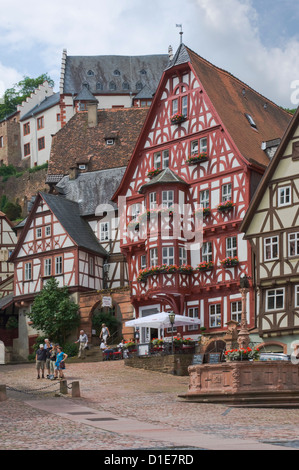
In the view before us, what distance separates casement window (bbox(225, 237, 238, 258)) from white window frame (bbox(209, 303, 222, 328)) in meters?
A: 2.68

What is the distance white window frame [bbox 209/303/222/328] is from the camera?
47.7m

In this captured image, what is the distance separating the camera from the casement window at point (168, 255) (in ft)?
162

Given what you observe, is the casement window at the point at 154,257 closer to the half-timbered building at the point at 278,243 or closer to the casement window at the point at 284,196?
Result: the half-timbered building at the point at 278,243

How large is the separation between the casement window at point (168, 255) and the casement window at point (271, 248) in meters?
6.68

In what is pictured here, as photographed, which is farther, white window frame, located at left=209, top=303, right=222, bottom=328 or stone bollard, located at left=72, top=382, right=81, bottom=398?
white window frame, located at left=209, top=303, right=222, bottom=328

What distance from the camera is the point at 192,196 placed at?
1984 inches

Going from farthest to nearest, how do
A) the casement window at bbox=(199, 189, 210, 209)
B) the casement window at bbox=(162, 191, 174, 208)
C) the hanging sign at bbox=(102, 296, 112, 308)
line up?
the hanging sign at bbox=(102, 296, 112, 308) < the casement window at bbox=(162, 191, 174, 208) < the casement window at bbox=(199, 189, 210, 209)

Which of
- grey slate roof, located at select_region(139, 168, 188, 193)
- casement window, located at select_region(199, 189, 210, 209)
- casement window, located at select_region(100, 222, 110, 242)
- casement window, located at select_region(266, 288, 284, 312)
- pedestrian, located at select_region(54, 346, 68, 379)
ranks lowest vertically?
pedestrian, located at select_region(54, 346, 68, 379)

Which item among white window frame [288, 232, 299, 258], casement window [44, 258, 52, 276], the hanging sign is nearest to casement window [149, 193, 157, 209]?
the hanging sign

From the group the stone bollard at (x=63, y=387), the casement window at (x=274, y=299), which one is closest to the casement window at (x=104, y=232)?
the casement window at (x=274, y=299)

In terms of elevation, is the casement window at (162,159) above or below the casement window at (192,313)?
above

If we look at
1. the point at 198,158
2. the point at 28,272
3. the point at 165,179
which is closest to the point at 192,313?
the point at 165,179

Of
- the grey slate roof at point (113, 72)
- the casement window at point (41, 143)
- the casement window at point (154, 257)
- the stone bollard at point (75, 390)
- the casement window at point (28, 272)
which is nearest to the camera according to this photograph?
the stone bollard at point (75, 390)

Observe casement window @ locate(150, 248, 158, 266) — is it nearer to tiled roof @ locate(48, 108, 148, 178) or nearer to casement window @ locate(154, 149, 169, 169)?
casement window @ locate(154, 149, 169, 169)
